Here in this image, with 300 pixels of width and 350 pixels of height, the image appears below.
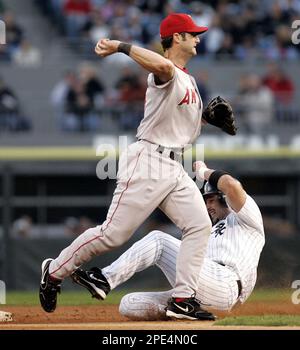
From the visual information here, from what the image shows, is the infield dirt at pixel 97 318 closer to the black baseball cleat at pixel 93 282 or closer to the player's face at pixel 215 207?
the black baseball cleat at pixel 93 282

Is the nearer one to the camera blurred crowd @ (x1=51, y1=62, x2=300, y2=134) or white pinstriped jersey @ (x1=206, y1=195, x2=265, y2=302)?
white pinstriped jersey @ (x1=206, y1=195, x2=265, y2=302)

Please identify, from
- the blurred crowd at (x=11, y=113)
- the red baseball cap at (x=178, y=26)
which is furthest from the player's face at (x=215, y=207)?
the blurred crowd at (x=11, y=113)

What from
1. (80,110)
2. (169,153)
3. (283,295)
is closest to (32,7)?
(80,110)

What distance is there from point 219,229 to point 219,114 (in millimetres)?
872

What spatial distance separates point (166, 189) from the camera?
7449mm

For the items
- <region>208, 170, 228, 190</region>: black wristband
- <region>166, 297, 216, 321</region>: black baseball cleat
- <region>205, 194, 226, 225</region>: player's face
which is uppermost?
<region>208, 170, 228, 190</region>: black wristband

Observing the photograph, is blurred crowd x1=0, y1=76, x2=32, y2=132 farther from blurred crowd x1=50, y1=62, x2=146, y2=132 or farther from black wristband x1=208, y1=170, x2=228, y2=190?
black wristband x1=208, y1=170, x2=228, y2=190

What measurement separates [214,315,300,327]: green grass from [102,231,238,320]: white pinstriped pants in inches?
7.1

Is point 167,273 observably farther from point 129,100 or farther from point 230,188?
point 129,100

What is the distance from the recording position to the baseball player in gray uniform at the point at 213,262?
7.64 metres

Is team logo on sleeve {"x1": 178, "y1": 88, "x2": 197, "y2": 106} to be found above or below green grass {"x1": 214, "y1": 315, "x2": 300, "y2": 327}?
above

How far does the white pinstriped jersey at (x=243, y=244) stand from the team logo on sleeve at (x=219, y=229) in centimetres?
1

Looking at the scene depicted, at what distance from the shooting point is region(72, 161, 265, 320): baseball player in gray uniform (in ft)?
25.1

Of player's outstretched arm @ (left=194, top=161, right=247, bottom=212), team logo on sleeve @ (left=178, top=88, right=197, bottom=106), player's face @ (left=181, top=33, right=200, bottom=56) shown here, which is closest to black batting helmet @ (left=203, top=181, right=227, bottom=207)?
player's outstretched arm @ (left=194, top=161, right=247, bottom=212)
